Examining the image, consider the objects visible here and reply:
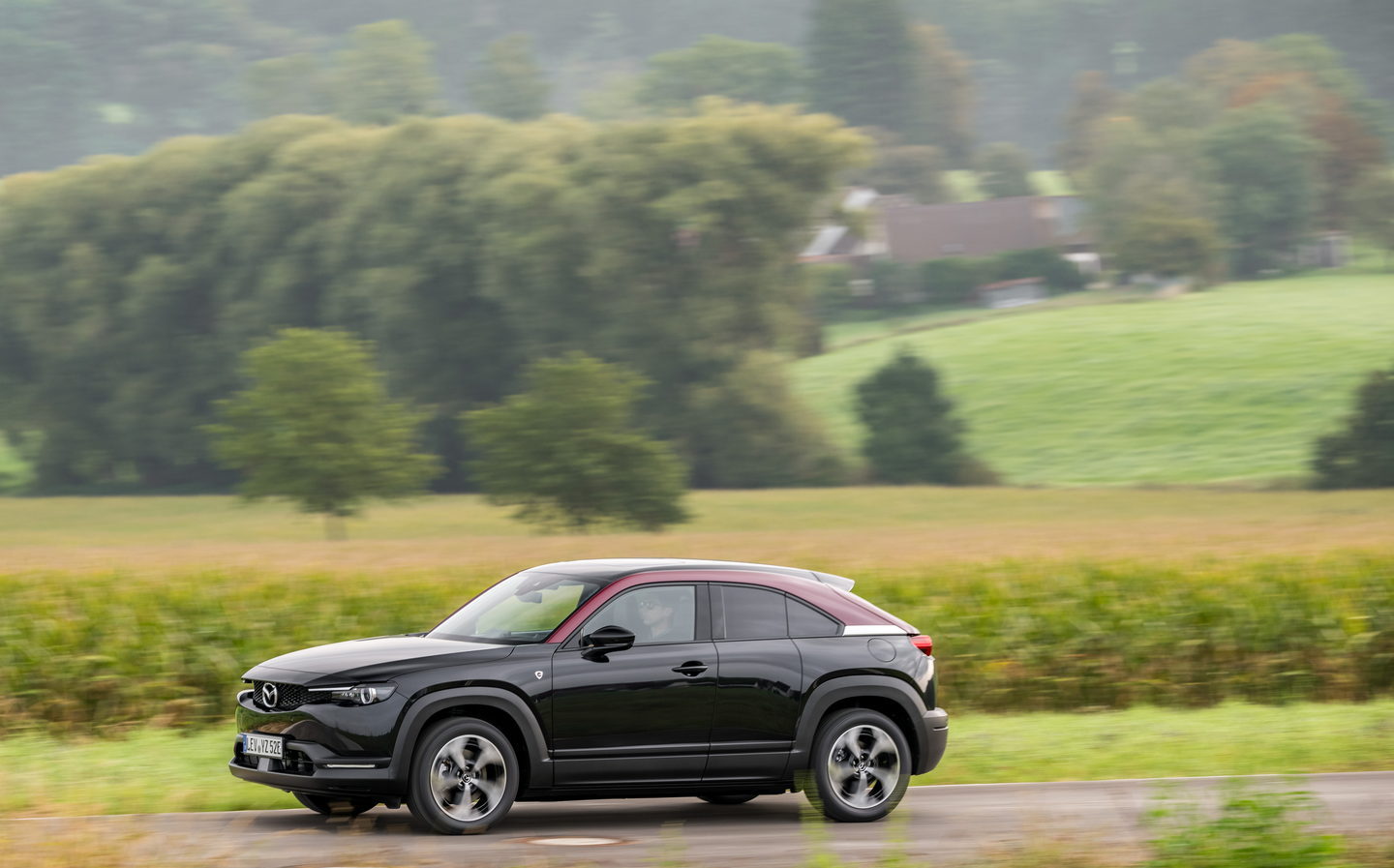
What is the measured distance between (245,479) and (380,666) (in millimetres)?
67724

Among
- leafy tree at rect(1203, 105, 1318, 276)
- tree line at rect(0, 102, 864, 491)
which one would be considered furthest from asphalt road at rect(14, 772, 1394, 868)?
leafy tree at rect(1203, 105, 1318, 276)

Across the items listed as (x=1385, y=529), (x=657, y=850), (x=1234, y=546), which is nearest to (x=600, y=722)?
(x=657, y=850)

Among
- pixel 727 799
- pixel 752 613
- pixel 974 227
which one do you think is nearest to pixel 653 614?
pixel 752 613

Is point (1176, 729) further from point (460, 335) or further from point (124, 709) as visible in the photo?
point (460, 335)

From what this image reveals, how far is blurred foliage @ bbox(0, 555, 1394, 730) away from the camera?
16.8 m

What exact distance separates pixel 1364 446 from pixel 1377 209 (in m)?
40.9

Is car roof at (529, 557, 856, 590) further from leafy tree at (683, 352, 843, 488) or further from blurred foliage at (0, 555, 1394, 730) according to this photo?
leafy tree at (683, 352, 843, 488)

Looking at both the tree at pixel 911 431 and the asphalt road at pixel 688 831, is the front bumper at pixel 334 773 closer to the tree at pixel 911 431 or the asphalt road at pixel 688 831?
the asphalt road at pixel 688 831

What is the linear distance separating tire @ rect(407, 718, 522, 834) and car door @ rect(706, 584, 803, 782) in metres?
1.28

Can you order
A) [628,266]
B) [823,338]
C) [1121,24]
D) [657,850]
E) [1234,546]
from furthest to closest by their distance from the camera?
[1121,24]
[823,338]
[628,266]
[1234,546]
[657,850]

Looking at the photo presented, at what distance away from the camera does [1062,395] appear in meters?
102

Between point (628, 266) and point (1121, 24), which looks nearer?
point (628, 266)

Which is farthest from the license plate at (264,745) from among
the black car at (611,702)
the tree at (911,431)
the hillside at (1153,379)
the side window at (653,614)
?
the tree at (911,431)

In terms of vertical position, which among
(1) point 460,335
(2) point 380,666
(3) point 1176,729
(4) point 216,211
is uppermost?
(4) point 216,211
